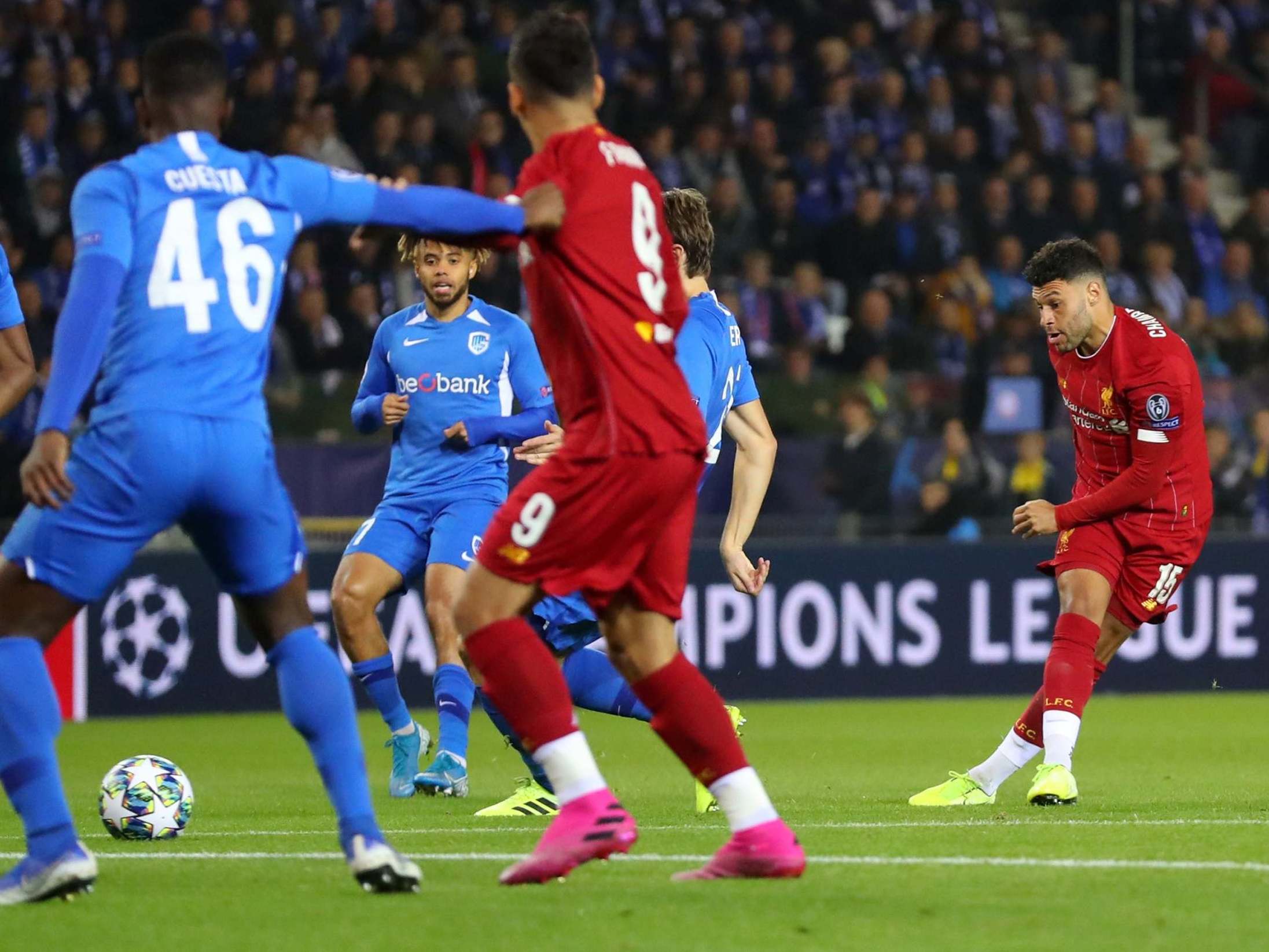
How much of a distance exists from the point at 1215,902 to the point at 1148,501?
3.26 m

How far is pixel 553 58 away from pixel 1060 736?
3564 mm

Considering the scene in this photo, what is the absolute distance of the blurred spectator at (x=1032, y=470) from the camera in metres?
14.4

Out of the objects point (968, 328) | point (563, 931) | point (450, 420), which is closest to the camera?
point (563, 931)

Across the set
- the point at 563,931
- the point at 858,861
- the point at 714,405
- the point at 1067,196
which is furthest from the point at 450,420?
the point at 1067,196

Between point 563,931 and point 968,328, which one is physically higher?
point 968,328

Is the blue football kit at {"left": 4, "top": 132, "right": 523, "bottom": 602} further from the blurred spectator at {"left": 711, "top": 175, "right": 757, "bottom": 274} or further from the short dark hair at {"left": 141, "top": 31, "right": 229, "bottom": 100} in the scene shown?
the blurred spectator at {"left": 711, "top": 175, "right": 757, "bottom": 274}

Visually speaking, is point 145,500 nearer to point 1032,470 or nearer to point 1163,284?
point 1032,470

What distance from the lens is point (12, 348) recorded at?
24.9 feet

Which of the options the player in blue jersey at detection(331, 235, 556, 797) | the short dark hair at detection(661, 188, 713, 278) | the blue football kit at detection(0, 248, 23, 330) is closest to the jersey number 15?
the short dark hair at detection(661, 188, 713, 278)

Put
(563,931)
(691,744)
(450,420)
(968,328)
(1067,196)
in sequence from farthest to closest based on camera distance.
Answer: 1. (1067,196)
2. (968,328)
3. (450,420)
4. (691,744)
5. (563,931)

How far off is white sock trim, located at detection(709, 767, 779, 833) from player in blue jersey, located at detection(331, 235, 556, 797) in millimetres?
3298

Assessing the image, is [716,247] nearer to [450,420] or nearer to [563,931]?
[450,420]

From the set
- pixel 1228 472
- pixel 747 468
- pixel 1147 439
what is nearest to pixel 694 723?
pixel 747 468

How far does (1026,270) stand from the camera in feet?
26.8
